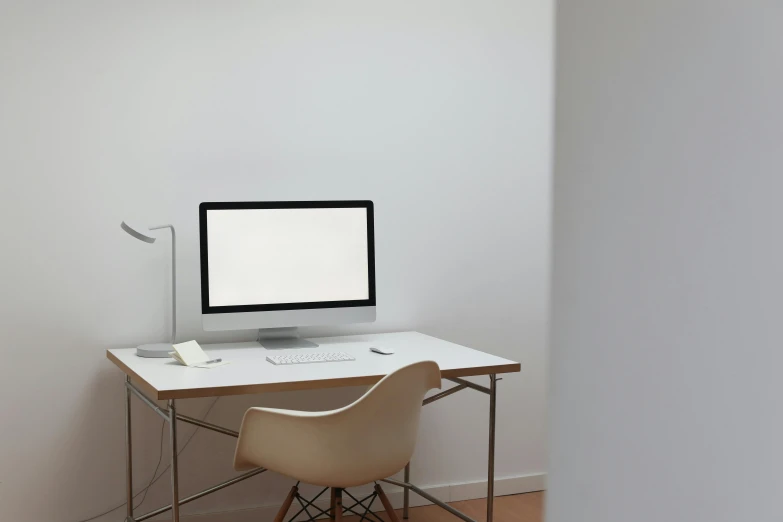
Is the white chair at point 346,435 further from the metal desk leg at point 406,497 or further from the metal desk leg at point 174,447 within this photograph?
the metal desk leg at point 406,497

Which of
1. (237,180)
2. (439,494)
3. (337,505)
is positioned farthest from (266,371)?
(439,494)

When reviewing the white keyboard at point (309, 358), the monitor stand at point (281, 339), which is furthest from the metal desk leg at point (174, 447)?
the monitor stand at point (281, 339)

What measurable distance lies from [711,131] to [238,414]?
288 centimetres

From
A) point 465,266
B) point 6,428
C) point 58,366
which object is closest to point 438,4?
point 465,266

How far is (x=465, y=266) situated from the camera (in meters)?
3.39

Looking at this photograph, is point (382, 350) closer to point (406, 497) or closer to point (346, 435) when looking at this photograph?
point (346, 435)

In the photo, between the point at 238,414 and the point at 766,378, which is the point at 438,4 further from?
the point at 766,378

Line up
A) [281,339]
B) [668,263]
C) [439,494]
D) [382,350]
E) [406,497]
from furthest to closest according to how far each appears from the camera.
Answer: [439,494], [406,497], [281,339], [382,350], [668,263]

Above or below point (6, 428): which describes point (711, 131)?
above

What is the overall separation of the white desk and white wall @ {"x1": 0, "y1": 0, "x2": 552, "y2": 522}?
8.0 inches

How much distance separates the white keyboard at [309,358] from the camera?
8.26 feet

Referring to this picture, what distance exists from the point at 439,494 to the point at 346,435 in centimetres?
135

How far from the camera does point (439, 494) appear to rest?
3379 mm

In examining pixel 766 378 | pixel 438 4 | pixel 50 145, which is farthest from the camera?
pixel 438 4
